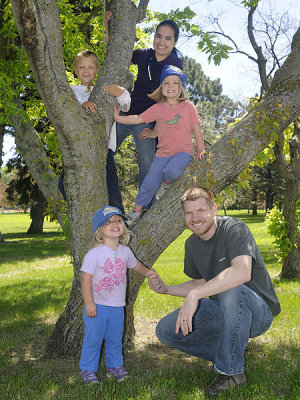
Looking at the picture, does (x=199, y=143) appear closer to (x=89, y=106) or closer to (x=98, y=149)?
(x=98, y=149)

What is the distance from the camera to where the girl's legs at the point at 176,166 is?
399cm

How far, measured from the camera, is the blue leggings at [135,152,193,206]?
4000 millimetres

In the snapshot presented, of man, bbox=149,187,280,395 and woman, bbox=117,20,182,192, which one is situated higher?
woman, bbox=117,20,182,192

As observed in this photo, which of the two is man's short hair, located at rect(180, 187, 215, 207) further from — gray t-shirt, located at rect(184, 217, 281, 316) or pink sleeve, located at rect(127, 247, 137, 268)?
pink sleeve, located at rect(127, 247, 137, 268)

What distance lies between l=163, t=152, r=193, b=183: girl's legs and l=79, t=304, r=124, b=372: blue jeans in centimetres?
136

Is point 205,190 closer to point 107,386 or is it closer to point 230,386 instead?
point 230,386

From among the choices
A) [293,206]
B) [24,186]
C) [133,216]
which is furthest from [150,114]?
[24,186]

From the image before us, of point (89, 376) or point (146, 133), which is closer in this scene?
point (89, 376)

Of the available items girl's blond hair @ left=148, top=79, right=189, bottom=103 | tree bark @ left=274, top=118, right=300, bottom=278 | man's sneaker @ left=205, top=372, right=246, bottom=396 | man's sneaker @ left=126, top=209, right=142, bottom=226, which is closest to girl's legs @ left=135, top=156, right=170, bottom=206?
man's sneaker @ left=126, top=209, right=142, bottom=226

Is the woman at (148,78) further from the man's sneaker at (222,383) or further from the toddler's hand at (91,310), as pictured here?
the man's sneaker at (222,383)

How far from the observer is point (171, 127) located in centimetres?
409

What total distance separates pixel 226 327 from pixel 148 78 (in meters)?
2.88

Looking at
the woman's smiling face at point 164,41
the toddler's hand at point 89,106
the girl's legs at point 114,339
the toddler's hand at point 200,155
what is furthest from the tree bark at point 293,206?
the girl's legs at point 114,339

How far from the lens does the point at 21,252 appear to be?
14.5 meters
